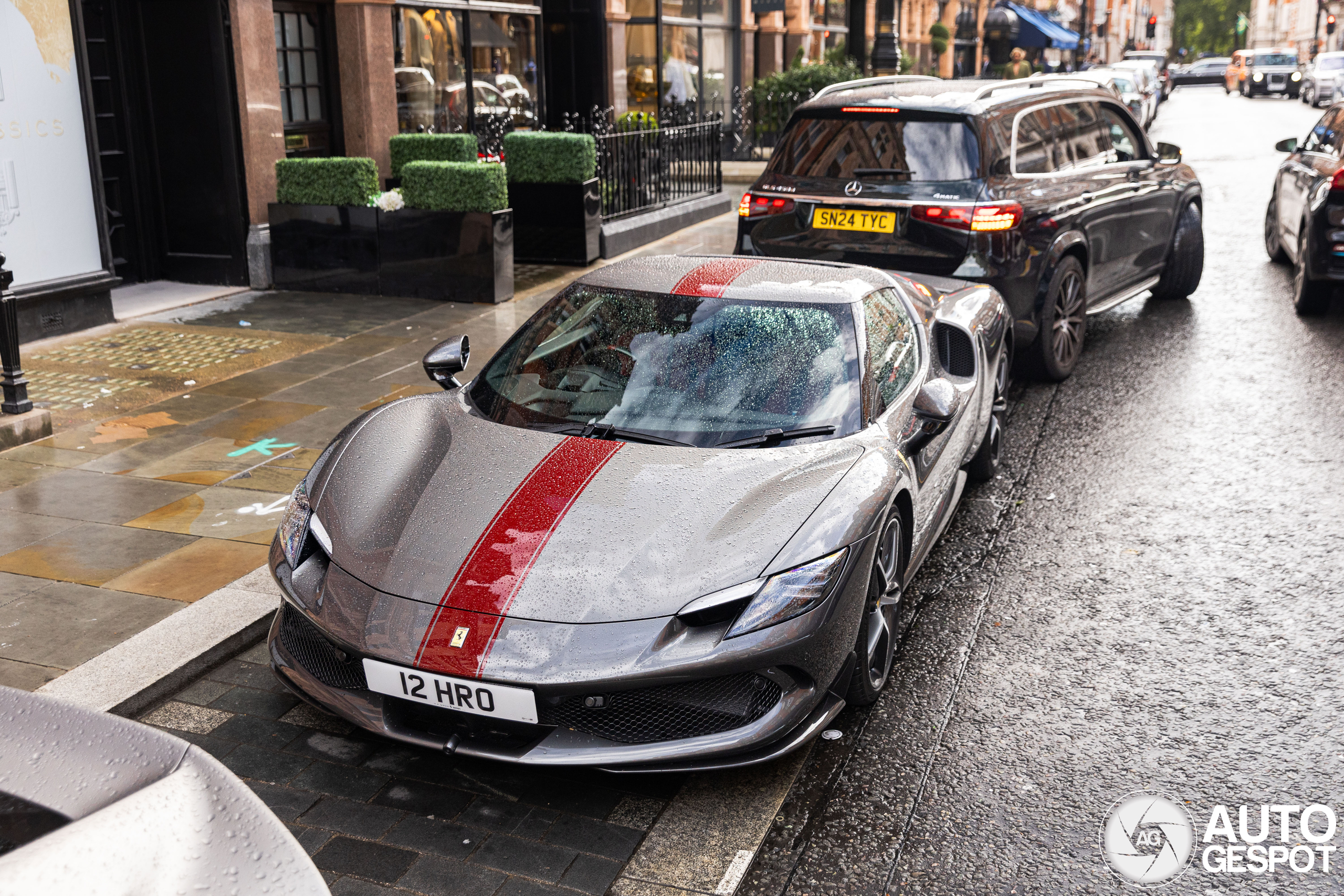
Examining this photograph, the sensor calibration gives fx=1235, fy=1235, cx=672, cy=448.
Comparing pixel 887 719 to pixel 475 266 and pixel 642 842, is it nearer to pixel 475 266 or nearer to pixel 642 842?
pixel 642 842

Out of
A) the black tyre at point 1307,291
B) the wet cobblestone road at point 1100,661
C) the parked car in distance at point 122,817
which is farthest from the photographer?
the black tyre at point 1307,291

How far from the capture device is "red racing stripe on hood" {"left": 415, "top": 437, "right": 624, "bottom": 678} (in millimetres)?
3422

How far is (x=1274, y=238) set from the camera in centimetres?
1284

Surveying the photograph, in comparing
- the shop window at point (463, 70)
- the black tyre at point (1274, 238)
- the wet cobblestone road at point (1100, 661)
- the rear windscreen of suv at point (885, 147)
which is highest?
the shop window at point (463, 70)

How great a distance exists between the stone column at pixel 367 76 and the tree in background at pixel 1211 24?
143915 mm

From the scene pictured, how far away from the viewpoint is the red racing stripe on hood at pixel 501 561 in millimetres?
3422

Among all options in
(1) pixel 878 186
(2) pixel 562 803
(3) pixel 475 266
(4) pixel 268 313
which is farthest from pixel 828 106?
(2) pixel 562 803

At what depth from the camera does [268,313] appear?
10.3 metres

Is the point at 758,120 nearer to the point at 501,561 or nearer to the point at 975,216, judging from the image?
the point at 975,216

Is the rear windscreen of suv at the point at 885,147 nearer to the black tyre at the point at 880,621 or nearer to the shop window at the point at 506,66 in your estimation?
the black tyre at the point at 880,621

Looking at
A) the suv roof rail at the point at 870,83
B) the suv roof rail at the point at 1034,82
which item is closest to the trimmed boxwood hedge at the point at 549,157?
the suv roof rail at the point at 870,83

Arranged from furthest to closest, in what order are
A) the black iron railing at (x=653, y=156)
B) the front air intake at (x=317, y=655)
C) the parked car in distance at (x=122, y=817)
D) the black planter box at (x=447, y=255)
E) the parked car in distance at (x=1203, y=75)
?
the parked car in distance at (x=1203, y=75), the black iron railing at (x=653, y=156), the black planter box at (x=447, y=255), the front air intake at (x=317, y=655), the parked car in distance at (x=122, y=817)

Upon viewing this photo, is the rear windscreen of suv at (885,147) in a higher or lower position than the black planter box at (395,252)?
higher

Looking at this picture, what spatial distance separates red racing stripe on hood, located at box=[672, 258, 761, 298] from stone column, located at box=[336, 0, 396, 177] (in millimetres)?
8349
